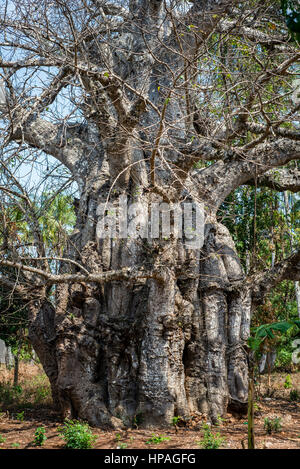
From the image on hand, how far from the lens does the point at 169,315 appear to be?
5.90 metres

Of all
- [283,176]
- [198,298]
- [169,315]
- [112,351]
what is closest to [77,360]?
[112,351]

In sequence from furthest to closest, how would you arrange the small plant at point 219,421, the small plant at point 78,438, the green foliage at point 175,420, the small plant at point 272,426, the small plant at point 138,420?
1. the small plant at point 219,421
2. the small plant at point 138,420
3. the green foliage at point 175,420
4. the small plant at point 272,426
5. the small plant at point 78,438

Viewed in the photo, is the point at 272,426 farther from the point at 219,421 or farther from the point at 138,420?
the point at 138,420

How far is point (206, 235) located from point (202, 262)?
42 centimetres

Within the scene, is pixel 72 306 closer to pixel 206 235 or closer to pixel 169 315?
pixel 169 315

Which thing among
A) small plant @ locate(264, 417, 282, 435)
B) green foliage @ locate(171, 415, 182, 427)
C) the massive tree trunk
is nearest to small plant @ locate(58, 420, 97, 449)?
the massive tree trunk

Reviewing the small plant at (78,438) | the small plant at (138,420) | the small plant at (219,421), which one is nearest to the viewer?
the small plant at (78,438)

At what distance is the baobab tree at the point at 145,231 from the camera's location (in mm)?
5352

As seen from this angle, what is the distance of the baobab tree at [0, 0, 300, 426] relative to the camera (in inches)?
211

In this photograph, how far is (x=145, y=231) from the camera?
20.6 ft

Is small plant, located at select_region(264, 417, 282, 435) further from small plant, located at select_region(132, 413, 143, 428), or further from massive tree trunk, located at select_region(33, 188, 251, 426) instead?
small plant, located at select_region(132, 413, 143, 428)

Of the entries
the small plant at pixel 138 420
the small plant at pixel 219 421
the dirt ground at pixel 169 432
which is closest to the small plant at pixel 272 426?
the dirt ground at pixel 169 432

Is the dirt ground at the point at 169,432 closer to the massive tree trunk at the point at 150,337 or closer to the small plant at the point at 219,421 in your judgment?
the small plant at the point at 219,421

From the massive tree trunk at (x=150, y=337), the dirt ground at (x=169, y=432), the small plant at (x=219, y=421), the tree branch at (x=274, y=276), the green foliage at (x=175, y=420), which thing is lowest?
the dirt ground at (x=169, y=432)
